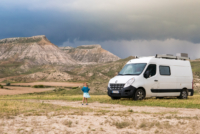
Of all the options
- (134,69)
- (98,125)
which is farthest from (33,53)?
(98,125)

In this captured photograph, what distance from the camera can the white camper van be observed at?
16.7m

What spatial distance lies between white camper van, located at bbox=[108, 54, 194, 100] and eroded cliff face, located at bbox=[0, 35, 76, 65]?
154 metres

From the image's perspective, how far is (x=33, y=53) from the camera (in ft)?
580

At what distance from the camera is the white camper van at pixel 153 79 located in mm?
16695

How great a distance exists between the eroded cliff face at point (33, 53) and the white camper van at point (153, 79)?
507ft

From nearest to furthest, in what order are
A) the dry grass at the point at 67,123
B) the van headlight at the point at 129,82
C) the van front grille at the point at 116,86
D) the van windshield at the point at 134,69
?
1. the dry grass at the point at 67,123
2. the van headlight at the point at 129,82
3. the van front grille at the point at 116,86
4. the van windshield at the point at 134,69

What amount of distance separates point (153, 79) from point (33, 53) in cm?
16723

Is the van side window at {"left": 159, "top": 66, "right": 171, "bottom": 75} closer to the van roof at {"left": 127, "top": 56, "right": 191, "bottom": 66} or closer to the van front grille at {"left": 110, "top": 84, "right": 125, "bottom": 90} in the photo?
the van roof at {"left": 127, "top": 56, "right": 191, "bottom": 66}

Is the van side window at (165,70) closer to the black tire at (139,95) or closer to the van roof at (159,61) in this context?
the van roof at (159,61)

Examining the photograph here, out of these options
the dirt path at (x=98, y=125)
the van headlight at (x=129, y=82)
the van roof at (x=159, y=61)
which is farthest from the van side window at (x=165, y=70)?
the dirt path at (x=98, y=125)

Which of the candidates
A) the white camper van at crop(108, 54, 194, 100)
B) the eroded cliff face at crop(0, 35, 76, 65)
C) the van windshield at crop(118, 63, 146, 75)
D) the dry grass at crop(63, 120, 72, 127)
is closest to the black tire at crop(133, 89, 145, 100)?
the white camper van at crop(108, 54, 194, 100)

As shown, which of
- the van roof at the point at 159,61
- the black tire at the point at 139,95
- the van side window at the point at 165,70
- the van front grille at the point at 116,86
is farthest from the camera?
the van side window at the point at 165,70

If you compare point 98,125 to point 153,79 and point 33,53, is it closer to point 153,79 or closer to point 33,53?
point 153,79

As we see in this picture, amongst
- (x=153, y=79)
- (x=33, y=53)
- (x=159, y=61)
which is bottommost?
(x=153, y=79)
